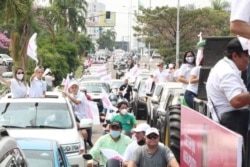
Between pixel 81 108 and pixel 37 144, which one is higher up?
pixel 37 144

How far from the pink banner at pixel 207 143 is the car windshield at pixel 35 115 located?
6.35 m

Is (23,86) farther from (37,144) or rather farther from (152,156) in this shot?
(152,156)

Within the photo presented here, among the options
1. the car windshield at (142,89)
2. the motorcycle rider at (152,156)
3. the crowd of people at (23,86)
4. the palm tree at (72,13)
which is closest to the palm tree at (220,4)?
the palm tree at (72,13)

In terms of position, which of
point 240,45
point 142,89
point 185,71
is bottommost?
point 142,89

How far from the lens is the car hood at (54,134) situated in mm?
12375

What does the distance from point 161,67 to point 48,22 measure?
26662mm

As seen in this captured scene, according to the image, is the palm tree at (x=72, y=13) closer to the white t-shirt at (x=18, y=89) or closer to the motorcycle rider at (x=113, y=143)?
the white t-shirt at (x=18, y=89)

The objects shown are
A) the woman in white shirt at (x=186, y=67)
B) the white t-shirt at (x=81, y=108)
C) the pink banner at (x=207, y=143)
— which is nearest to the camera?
the pink banner at (x=207, y=143)

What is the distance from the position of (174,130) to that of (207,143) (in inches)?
217

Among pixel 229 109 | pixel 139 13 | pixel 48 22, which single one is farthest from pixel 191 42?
pixel 229 109

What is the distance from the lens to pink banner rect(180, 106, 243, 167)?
436 cm

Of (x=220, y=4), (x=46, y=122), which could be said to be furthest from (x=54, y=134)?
(x=220, y=4)

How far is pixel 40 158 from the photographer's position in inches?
354

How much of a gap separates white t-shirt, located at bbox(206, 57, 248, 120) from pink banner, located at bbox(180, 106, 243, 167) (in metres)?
0.19
